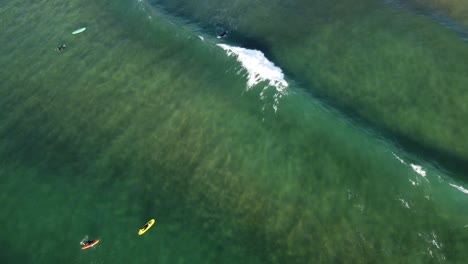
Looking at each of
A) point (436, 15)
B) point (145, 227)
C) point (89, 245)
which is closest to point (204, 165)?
point (145, 227)

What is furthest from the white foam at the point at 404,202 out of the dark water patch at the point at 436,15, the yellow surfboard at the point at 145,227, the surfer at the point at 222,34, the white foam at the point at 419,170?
the surfer at the point at 222,34

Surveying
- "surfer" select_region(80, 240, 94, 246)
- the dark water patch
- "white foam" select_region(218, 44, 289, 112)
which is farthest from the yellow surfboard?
the dark water patch

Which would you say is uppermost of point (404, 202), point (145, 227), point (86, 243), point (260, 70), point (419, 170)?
point (260, 70)

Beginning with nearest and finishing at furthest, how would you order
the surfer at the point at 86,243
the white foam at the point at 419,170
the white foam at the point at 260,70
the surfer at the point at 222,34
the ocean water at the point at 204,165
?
the ocean water at the point at 204,165 → the white foam at the point at 419,170 → the surfer at the point at 86,243 → the white foam at the point at 260,70 → the surfer at the point at 222,34

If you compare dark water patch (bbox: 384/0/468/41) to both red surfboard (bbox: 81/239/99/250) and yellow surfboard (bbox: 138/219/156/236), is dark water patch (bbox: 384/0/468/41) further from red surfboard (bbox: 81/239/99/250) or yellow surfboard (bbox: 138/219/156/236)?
red surfboard (bbox: 81/239/99/250)

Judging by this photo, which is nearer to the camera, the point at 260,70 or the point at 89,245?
the point at 89,245

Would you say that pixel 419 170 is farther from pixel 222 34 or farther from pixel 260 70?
pixel 222 34

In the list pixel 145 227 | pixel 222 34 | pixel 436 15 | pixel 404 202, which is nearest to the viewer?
pixel 404 202

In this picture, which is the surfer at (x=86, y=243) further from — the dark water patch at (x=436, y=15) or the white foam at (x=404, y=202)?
the dark water patch at (x=436, y=15)
